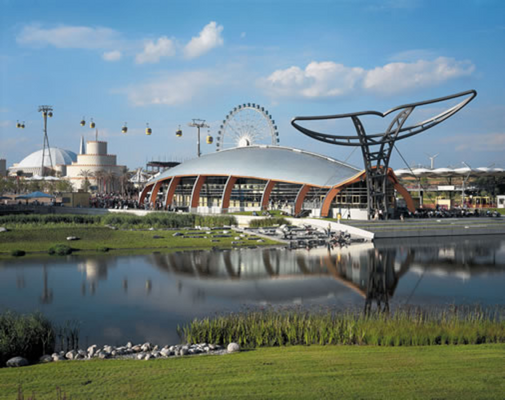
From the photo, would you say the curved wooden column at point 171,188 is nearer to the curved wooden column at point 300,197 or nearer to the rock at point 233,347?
the curved wooden column at point 300,197

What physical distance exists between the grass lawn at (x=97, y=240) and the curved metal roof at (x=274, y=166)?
19348 millimetres

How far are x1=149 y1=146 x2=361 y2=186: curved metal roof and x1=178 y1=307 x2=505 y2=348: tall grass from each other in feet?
128

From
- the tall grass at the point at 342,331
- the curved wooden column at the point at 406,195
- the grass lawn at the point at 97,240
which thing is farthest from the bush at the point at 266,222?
the tall grass at the point at 342,331

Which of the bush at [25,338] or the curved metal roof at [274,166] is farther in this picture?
the curved metal roof at [274,166]

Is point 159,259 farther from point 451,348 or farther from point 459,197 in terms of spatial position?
point 459,197

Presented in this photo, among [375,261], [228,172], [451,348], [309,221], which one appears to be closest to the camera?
[451,348]

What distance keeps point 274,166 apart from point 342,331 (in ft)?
151

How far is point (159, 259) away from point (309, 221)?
18871 millimetres

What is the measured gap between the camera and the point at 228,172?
6166 cm

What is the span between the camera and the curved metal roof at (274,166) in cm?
5538

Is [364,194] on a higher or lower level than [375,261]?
higher

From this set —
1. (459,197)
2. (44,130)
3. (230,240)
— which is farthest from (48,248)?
(459,197)

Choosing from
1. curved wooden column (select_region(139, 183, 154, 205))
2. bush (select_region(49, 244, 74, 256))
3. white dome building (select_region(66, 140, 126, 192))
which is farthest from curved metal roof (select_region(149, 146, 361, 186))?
white dome building (select_region(66, 140, 126, 192))

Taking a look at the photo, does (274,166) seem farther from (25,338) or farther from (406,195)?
(25,338)
